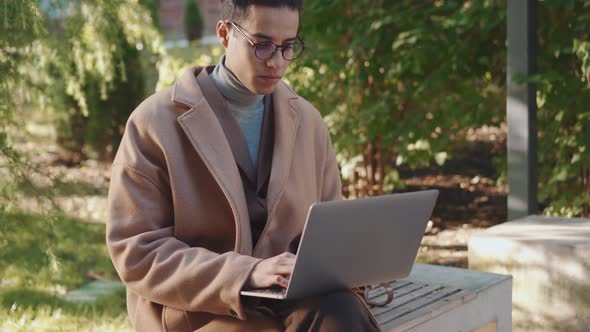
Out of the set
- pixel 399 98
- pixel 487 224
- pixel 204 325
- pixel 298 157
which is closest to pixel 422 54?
pixel 399 98

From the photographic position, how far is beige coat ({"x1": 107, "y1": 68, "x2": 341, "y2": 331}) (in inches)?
85.7

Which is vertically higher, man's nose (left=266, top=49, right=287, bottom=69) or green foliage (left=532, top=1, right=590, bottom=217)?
man's nose (left=266, top=49, right=287, bottom=69)

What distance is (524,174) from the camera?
14.5 ft

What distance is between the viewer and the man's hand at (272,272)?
2039 mm

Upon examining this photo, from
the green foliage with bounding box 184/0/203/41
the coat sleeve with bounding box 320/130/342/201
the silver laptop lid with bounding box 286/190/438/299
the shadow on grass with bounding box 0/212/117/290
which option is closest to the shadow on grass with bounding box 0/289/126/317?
the shadow on grass with bounding box 0/212/117/290

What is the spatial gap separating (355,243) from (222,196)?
41 cm

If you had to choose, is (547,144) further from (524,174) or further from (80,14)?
(80,14)

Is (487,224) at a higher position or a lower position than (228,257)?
lower

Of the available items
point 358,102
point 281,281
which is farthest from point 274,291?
point 358,102

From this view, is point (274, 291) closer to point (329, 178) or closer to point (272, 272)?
point (272, 272)

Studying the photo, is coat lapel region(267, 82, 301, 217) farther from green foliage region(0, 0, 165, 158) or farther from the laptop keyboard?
green foliage region(0, 0, 165, 158)

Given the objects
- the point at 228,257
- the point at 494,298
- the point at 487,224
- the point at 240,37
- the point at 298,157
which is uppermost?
the point at 240,37

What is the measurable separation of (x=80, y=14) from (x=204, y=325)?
2826 millimetres

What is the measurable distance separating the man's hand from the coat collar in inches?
8.0
